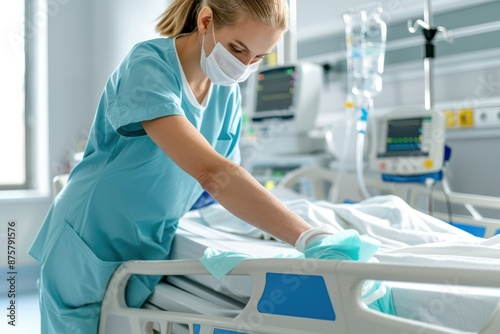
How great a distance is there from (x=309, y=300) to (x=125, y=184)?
0.61m

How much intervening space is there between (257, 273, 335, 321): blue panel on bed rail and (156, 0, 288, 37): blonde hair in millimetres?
612

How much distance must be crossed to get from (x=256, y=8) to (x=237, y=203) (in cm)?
48

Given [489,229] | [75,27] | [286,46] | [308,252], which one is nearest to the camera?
[308,252]

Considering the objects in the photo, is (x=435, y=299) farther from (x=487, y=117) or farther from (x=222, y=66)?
(x=487, y=117)

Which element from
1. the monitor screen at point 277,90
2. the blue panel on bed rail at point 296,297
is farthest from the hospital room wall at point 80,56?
the blue panel on bed rail at point 296,297

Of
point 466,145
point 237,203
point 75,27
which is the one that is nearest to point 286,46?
point 466,145

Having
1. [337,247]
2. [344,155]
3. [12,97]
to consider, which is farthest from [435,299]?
[12,97]

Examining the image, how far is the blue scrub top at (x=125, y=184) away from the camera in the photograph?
55.7 inches

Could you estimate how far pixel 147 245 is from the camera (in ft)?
5.28

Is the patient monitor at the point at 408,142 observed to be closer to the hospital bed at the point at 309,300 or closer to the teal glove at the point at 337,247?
the hospital bed at the point at 309,300

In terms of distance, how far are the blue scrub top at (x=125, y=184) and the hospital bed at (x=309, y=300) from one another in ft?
0.39

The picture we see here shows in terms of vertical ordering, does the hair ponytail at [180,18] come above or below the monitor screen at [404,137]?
above

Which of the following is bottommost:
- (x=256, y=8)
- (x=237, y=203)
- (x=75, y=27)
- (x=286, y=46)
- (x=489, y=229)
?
(x=489, y=229)

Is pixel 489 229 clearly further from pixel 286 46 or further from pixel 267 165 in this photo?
pixel 286 46
